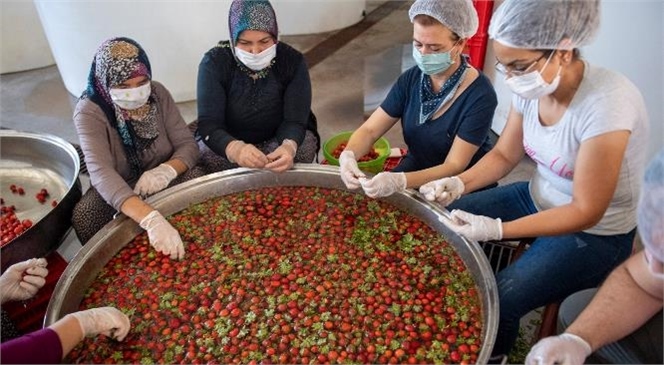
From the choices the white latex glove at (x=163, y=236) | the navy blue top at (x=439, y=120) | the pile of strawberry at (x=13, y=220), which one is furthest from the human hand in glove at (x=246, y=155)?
the pile of strawberry at (x=13, y=220)

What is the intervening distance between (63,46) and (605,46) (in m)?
4.00

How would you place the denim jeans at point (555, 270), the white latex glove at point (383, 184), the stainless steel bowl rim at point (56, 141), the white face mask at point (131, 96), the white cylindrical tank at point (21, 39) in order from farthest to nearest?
the white cylindrical tank at point (21, 39), the stainless steel bowl rim at point (56, 141), the white face mask at point (131, 96), the white latex glove at point (383, 184), the denim jeans at point (555, 270)

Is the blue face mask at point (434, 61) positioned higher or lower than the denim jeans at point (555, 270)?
higher

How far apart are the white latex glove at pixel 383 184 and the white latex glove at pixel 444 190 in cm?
10

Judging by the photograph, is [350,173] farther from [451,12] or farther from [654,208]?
[654,208]

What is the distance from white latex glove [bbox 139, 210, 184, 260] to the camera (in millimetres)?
1785

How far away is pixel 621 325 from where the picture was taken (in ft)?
4.51

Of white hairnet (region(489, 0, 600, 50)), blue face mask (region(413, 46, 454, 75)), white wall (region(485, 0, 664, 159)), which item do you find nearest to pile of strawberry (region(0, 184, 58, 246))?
blue face mask (region(413, 46, 454, 75))

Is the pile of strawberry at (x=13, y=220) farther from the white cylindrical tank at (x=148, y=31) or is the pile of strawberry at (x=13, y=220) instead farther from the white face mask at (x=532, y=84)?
the white face mask at (x=532, y=84)

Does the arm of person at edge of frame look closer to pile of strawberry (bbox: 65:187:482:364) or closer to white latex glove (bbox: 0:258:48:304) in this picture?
pile of strawberry (bbox: 65:187:482:364)

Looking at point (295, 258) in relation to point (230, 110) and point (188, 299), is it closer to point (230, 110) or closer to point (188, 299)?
point (188, 299)

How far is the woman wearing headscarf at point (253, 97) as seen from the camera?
2.20m

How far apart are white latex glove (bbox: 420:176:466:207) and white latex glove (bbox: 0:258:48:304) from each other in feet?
4.78

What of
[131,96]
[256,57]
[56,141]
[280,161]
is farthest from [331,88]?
[131,96]
